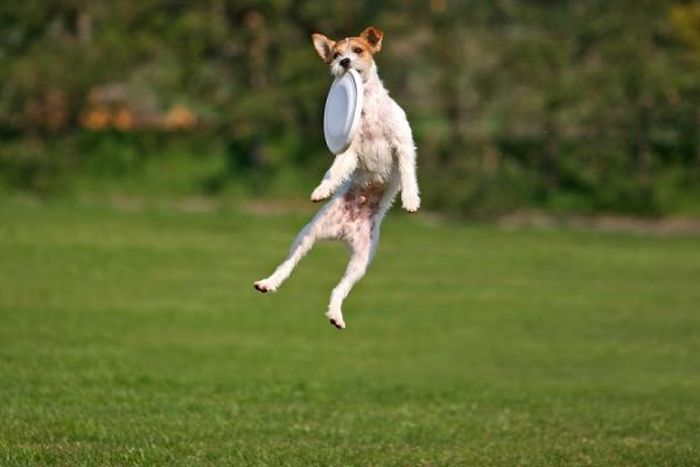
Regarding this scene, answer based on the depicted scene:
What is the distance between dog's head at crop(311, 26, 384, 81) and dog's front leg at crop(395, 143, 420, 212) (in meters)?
0.60

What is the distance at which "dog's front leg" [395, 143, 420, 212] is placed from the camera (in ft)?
39.1

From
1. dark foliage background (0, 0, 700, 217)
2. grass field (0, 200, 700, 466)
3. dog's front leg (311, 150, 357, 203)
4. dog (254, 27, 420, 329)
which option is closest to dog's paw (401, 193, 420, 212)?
dog (254, 27, 420, 329)

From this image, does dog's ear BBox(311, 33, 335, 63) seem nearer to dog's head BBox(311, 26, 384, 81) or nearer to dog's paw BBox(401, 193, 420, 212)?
dog's head BBox(311, 26, 384, 81)

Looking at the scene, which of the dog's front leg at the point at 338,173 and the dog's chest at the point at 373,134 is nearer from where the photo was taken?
the dog's front leg at the point at 338,173

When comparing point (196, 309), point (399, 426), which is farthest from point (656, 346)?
point (399, 426)

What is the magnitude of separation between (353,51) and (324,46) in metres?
0.29

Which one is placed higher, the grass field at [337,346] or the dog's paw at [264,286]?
the dog's paw at [264,286]

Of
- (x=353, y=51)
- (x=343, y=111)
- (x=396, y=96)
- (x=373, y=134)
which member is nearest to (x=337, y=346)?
(x=373, y=134)

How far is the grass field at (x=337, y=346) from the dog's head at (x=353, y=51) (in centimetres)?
335

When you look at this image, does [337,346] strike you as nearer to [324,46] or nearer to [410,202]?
[324,46]

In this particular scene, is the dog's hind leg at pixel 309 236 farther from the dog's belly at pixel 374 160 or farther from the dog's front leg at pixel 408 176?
the dog's front leg at pixel 408 176

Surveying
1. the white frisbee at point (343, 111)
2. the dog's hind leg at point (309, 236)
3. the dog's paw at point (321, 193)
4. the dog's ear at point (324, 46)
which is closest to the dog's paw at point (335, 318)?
the dog's hind leg at point (309, 236)

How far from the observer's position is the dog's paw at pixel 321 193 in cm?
1177

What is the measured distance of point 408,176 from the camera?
12.3 metres
